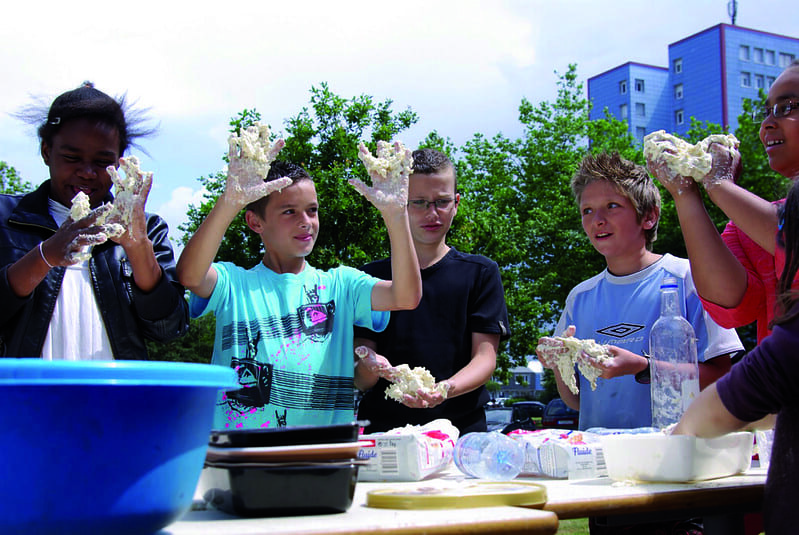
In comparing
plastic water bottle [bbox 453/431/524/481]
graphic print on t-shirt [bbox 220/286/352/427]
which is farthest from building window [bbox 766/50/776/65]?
plastic water bottle [bbox 453/431/524/481]

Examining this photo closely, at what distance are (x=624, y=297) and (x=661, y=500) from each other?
143cm

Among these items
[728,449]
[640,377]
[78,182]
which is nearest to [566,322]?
[640,377]

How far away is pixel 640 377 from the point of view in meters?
2.56

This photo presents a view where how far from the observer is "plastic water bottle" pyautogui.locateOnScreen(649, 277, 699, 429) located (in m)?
2.38

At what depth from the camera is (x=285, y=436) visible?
1.45m

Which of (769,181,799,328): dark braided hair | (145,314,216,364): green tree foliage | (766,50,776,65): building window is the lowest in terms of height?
(145,314,216,364): green tree foliage

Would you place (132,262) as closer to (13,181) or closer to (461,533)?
(461,533)

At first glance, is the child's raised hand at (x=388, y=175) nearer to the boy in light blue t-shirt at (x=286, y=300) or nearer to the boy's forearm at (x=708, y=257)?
the boy in light blue t-shirt at (x=286, y=300)

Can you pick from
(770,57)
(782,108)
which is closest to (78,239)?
(782,108)

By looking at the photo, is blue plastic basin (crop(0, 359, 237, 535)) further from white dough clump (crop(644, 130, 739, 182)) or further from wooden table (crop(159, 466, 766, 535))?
white dough clump (crop(644, 130, 739, 182))

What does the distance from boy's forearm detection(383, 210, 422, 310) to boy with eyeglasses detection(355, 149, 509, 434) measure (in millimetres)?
347

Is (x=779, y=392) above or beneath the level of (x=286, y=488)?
above

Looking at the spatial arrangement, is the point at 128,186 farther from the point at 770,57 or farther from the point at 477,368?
the point at 770,57

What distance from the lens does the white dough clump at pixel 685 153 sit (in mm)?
2297
